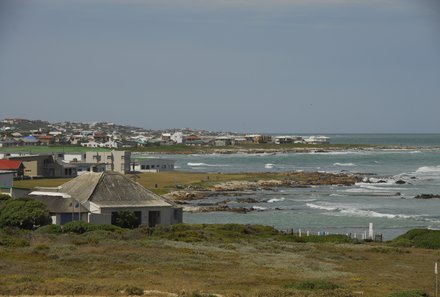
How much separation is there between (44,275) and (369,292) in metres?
9.11

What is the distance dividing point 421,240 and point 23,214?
58.5 ft

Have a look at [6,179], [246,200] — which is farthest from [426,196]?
[6,179]

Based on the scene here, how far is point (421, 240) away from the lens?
3634cm

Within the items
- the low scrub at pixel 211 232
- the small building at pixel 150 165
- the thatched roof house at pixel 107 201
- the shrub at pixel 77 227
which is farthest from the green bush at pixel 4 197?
the small building at pixel 150 165

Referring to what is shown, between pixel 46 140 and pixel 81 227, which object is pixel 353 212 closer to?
pixel 81 227

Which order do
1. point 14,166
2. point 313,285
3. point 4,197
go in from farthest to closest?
point 14,166
point 4,197
point 313,285

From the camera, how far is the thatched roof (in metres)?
37.4

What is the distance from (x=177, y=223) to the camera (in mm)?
39531

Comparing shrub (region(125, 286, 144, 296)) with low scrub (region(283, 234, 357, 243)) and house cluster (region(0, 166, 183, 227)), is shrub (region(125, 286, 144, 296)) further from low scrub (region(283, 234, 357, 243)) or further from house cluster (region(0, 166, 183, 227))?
low scrub (region(283, 234, 357, 243))

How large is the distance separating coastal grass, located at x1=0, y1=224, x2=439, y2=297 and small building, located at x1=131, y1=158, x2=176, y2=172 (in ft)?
189

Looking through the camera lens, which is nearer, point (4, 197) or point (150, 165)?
point (4, 197)

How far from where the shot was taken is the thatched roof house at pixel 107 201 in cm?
3681

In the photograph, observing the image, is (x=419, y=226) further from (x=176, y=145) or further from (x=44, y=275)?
(x=176, y=145)

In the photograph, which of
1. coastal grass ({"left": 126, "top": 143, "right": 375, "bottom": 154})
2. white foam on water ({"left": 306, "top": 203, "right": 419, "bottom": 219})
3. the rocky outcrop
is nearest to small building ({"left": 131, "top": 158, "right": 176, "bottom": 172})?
the rocky outcrop
